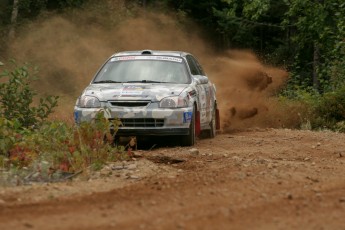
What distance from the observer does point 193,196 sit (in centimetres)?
771

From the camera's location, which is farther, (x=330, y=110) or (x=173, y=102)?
(x=330, y=110)

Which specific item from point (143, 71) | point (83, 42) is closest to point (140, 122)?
point (143, 71)

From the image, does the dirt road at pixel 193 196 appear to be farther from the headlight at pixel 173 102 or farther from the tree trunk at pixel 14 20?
the tree trunk at pixel 14 20

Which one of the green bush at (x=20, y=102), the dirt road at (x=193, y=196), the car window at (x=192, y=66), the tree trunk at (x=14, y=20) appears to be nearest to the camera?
the dirt road at (x=193, y=196)

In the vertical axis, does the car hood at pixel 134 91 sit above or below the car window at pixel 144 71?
below

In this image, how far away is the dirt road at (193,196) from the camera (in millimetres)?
6570

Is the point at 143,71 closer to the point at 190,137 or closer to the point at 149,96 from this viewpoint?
the point at 149,96

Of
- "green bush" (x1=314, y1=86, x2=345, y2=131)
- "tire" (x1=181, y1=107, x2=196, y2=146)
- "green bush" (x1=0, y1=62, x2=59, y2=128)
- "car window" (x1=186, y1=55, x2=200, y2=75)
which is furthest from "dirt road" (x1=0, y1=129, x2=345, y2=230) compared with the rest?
"green bush" (x1=314, y1=86, x2=345, y2=131)

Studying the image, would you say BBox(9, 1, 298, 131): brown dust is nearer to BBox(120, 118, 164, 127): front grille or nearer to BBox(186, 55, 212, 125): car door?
BBox(186, 55, 212, 125): car door

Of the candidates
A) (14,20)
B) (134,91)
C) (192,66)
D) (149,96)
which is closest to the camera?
(149,96)

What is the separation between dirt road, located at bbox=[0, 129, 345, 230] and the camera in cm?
657

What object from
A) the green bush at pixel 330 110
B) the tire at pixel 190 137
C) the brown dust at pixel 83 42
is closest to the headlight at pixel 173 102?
the tire at pixel 190 137

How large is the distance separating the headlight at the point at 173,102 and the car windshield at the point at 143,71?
982mm

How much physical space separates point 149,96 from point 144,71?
1297 mm
